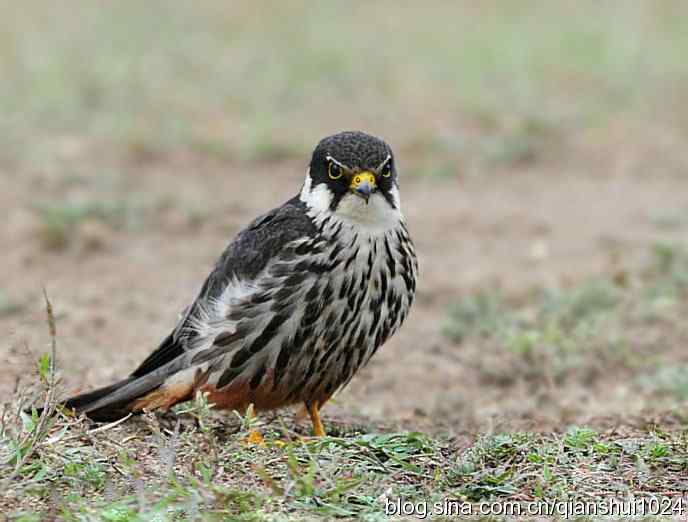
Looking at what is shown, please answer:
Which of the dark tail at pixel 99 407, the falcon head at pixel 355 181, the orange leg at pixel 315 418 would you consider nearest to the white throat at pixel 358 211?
the falcon head at pixel 355 181

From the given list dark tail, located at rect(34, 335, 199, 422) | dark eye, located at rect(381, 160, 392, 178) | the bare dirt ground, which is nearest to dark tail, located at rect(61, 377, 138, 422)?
dark tail, located at rect(34, 335, 199, 422)

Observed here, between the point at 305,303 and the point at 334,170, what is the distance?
0.57 m

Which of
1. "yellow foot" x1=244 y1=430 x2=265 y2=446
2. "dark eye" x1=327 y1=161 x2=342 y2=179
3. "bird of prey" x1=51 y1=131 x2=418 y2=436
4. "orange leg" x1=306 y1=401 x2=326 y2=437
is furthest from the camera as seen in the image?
"orange leg" x1=306 y1=401 x2=326 y2=437

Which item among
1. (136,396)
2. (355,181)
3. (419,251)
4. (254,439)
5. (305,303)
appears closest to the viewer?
(254,439)

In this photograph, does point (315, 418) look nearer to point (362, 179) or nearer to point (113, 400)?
point (113, 400)

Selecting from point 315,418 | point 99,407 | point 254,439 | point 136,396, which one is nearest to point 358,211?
point 315,418

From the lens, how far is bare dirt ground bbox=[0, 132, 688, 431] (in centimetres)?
636

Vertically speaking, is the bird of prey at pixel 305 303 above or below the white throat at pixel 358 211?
below

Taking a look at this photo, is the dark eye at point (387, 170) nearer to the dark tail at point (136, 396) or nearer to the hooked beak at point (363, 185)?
the hooked beak at point (363, 185)

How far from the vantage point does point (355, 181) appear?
193 inches

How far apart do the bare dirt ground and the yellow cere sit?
1.30 meters

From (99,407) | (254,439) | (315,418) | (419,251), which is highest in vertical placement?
(419,251)

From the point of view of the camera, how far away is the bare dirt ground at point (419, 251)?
6.36 meters

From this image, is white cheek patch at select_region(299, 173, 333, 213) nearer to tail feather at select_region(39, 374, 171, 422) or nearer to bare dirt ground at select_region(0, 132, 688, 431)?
tail feather at select_region(39, 374, 171, 422)
